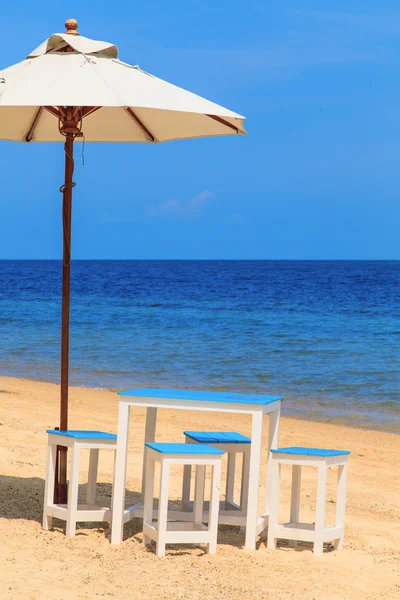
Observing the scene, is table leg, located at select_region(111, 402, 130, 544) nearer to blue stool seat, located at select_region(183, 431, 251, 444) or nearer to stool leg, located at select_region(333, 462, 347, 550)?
blue stool seat, located at select_region(183, 431, 251, 444)

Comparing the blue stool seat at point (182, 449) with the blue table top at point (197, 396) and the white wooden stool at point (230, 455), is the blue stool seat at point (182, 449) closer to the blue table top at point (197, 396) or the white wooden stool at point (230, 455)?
the blue table top at point (197, 396)

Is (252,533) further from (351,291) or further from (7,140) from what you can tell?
(351,291)

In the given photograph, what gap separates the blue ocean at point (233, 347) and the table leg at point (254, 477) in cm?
580

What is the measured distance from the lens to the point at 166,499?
4148 millimetres

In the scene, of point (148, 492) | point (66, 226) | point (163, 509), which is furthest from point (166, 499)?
point (66, 226)

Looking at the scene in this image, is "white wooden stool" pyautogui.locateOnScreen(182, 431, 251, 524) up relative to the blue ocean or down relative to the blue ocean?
up

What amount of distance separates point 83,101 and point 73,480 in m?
2.00

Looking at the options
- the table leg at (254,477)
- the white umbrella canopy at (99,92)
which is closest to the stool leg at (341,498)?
the table leg at (254,477)

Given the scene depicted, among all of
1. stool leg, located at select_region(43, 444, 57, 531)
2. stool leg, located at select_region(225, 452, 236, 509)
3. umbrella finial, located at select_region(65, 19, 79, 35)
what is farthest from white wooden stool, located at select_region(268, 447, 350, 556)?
umbrella finial, located at select_region(65, 19, 79, 35)

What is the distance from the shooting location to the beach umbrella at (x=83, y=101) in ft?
13.7

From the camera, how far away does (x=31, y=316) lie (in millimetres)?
26922

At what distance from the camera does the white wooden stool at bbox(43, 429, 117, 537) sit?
439 cm

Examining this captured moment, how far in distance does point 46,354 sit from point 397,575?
13.3 meters

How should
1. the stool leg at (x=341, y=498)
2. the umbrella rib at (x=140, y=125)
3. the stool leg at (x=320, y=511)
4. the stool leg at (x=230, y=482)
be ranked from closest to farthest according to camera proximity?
the stool leg at (x=320, y=511)
the stool leg at (x=341, y=498)
the stool leg at (x=230, y=482)
the umbrella rib at (x=140, y=125)
